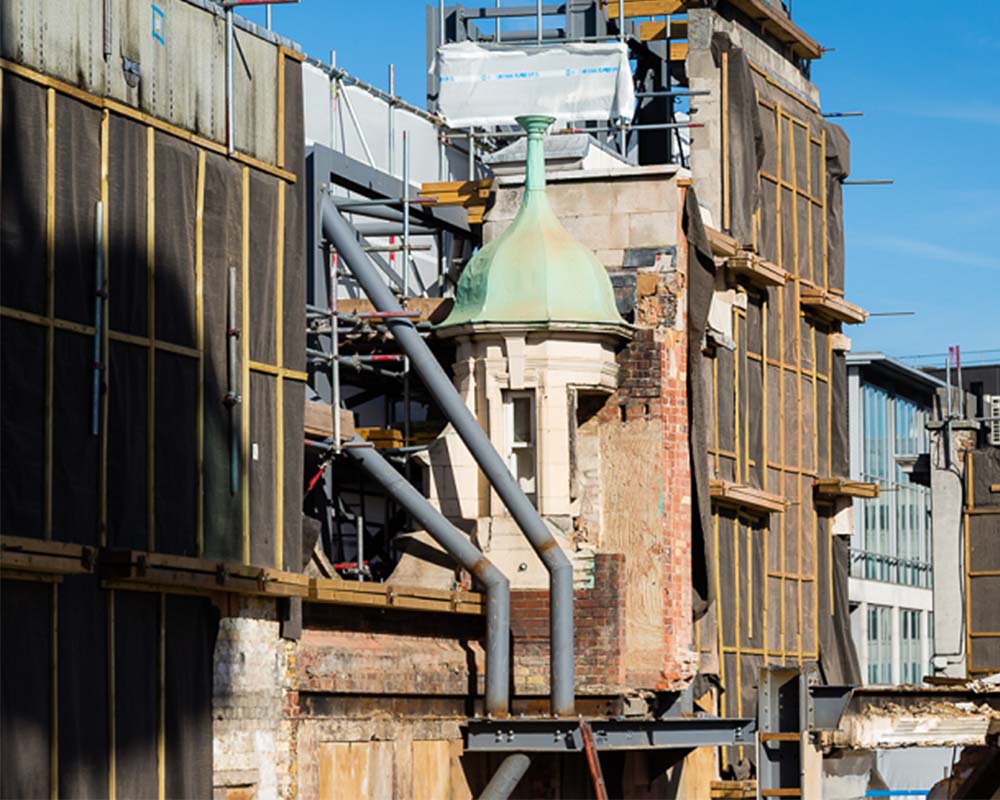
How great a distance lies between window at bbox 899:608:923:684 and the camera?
74438mm

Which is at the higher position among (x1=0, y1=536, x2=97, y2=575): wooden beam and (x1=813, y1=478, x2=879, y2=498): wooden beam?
(x1=813, y1=478, x2=879, y2=498): wooden beam

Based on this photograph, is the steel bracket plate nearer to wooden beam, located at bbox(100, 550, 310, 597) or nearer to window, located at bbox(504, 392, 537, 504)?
window, located at bbox(504, 392, 537, 504)

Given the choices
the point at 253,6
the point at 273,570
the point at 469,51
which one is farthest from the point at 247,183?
the point at 469,51

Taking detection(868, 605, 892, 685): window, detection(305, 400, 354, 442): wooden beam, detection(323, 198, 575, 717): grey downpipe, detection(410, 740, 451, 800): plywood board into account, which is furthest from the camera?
detection(868, 605, 892, 685): window

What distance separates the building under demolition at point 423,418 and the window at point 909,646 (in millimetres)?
29205

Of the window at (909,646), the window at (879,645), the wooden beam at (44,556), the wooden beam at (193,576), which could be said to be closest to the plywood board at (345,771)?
the wooden beam at (193,576)

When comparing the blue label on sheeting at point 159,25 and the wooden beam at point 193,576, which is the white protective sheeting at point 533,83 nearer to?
the wooden beam at point 193,576

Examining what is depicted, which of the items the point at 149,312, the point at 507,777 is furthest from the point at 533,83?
the point at 149,312

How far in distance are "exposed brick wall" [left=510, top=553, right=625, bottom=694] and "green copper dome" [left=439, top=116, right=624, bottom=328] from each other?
3.06 m

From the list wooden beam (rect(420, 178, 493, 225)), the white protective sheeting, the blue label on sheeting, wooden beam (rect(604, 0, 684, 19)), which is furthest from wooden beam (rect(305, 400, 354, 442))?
wooden beam (rect(604, 0, 684, 19))

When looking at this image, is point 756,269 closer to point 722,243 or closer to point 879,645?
point 722,243

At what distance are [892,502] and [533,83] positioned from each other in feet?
126

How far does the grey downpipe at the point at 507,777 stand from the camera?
29188 millimetres

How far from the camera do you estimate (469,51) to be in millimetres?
39688
